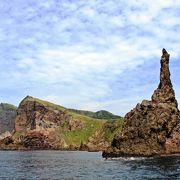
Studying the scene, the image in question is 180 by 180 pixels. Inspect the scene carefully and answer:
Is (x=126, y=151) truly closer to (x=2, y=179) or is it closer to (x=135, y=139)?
(x=135, y=139)

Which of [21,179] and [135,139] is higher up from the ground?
[135,139]

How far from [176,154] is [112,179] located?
101392 millimetres

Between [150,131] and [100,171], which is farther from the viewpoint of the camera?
[150,131]

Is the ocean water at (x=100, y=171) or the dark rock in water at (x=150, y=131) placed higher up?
the dark rock in water at (x=150, y=131)

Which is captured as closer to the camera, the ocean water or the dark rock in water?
the ocean water

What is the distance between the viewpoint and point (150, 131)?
177500 mm

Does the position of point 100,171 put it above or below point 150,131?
below

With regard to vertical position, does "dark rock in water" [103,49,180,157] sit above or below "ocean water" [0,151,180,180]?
above

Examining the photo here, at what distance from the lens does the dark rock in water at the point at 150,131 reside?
6890 inches

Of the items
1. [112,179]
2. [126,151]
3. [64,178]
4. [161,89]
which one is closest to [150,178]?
[112,179]

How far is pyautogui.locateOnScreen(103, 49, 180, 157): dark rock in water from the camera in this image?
6890 inches

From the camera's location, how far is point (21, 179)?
82.9m

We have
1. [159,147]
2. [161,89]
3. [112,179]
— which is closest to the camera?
[112,179]

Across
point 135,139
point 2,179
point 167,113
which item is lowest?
point 2,179
